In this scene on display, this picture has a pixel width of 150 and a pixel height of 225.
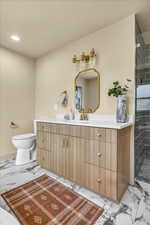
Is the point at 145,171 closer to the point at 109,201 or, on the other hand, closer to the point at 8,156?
the point at 109,201

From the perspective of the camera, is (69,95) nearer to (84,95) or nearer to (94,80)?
(84,95)

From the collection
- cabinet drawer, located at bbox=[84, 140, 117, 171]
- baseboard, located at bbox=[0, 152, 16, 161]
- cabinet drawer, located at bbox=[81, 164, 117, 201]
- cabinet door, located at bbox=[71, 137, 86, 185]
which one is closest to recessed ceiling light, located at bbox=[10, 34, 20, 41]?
cabinet door, located at bbox=[71, 137, 86, 185]

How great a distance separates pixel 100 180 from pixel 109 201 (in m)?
0.25

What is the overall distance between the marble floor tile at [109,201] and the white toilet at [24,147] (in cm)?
21

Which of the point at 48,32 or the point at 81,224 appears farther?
the point at 48,32

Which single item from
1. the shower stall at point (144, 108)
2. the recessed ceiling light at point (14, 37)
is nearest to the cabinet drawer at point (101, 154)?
the shower stall at point (144, 108)

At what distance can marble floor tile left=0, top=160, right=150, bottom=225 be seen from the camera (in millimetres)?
1244

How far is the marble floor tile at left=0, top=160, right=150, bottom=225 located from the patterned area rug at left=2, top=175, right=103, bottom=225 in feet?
0.28

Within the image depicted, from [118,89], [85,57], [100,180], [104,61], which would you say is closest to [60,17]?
[85,57]

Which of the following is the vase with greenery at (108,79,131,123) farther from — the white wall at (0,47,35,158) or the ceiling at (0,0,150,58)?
the white wall at (0,47,35,158)

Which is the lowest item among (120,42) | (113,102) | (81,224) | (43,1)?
(81,224)

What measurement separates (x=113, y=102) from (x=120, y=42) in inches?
37.0

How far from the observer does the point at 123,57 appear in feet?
6.25

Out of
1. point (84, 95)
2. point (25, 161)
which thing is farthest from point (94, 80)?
point (25, 161)
